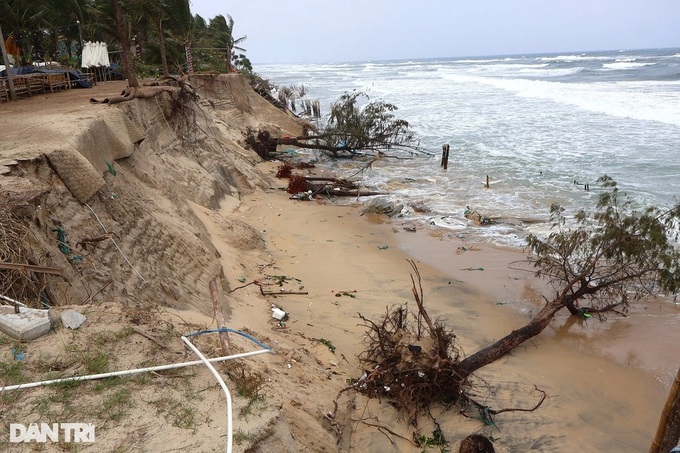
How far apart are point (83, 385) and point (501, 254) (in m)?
9.38

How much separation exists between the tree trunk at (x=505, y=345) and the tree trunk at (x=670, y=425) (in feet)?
7.60

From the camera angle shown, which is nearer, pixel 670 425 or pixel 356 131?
pixel 670 425

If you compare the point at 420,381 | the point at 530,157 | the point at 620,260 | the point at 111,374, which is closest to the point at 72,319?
the point at 111,374

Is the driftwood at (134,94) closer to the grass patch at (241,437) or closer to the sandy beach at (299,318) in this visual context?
the sandy beach at (299,318)

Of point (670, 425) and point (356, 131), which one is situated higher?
point (356, 131)

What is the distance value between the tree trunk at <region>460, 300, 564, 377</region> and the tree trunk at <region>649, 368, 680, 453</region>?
91.1 inches

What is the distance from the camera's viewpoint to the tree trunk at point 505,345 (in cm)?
624

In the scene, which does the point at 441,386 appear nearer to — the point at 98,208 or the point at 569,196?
the point at 98,208

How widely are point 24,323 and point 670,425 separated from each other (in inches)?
192

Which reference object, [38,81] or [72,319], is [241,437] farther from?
[38,81]

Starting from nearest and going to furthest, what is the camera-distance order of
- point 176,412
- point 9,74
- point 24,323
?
1. point 176,412
2. point 24,323
3. point 9,74

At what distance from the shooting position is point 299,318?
7516 millimetres

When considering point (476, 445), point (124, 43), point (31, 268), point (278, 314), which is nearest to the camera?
point (31, 268)

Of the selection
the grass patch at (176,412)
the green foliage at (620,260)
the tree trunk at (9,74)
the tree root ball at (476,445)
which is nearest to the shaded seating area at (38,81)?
the tree trunk at (9,74)
